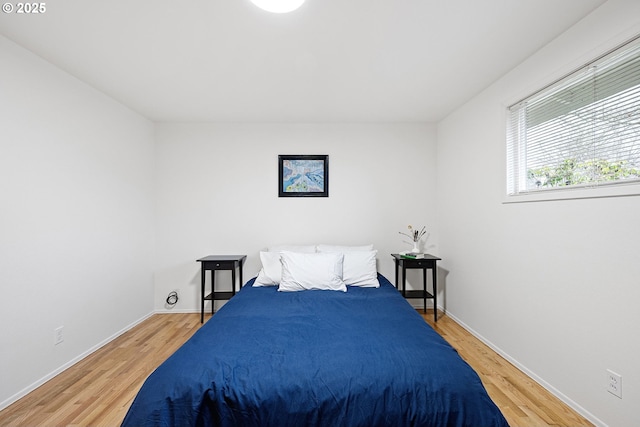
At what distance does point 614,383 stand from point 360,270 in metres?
1.90

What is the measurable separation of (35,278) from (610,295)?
393 centimetres

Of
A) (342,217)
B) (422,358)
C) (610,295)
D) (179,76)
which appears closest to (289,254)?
(342,217)

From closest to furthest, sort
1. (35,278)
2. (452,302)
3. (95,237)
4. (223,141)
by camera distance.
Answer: (35,278), (95,237), (452,302), (223,141)

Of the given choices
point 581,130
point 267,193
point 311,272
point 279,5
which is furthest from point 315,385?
point 267,193

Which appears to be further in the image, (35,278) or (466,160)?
(466,160)

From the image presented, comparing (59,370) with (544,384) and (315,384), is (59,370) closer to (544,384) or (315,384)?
(315,384)

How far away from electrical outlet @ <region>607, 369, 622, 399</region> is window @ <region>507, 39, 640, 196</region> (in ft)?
3.67

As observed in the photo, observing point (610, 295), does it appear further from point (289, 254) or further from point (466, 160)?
point (289, 254)

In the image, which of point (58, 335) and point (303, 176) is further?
point (303, 176)

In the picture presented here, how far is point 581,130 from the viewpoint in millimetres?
1801

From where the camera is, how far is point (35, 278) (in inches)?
81.4

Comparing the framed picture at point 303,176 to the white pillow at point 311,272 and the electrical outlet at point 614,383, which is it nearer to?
the white pillow at point 311,272

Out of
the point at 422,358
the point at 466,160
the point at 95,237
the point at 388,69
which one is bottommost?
the point at 422,358

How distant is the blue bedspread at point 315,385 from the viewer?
1230 mm
